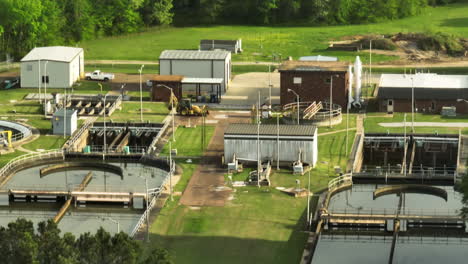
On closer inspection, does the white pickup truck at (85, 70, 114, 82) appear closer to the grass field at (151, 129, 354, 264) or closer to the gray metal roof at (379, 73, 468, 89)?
the gray metal roof at (379, 73, 468, 89)

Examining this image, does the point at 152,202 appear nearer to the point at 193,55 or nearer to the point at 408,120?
the point at 408,120

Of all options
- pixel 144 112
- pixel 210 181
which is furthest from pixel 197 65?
pixel 210 181

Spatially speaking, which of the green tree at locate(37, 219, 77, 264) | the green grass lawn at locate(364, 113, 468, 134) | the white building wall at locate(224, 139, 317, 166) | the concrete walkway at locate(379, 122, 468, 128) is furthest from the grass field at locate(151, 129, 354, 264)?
the concrete walkway at locate(379, 122, 468, 128)

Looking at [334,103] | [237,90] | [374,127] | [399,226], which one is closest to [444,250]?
[399,226]

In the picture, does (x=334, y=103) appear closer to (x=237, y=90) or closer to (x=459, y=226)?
(x=237, y=90)

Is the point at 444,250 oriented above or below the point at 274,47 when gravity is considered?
below

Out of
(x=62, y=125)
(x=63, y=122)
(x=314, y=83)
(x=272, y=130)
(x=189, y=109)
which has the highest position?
(x=314, y=83)

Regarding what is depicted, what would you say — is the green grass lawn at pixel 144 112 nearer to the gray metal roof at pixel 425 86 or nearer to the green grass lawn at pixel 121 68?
the green grass lawn at pixel 121 68
